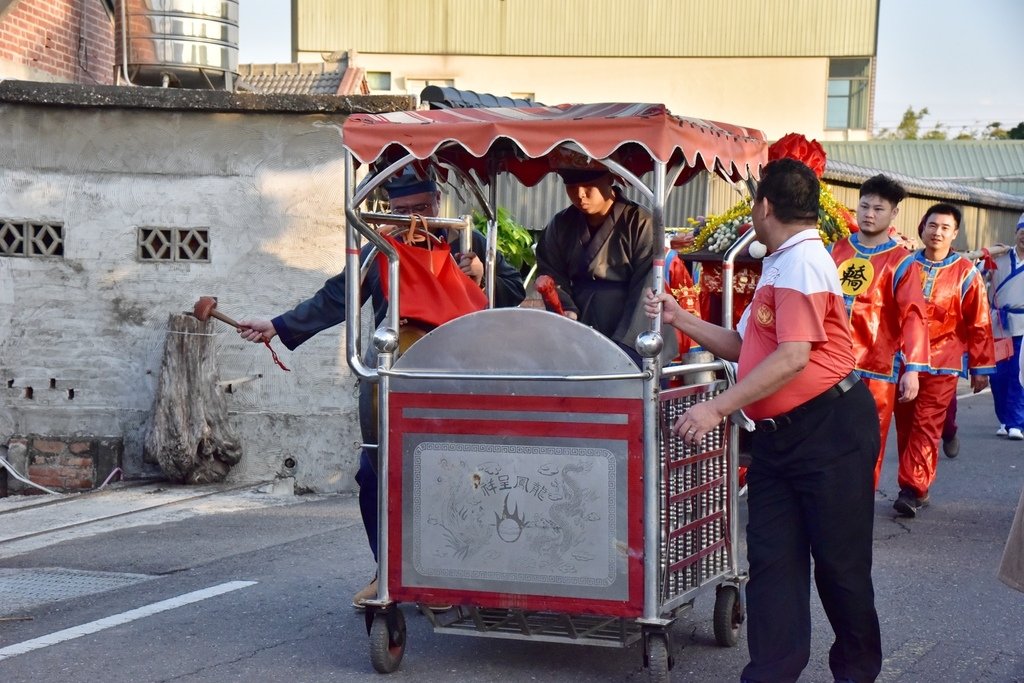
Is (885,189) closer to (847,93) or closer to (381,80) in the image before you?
(381,80)

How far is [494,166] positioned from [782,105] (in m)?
36.2

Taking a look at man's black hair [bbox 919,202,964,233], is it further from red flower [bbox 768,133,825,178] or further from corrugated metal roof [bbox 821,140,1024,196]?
corrugated metal roof [bbox 821,140,1024,196]

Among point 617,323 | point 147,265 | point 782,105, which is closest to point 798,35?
point 782,105

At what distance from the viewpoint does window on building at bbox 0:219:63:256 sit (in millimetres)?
9117

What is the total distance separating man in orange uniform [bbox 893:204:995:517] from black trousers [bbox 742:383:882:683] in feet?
12.7

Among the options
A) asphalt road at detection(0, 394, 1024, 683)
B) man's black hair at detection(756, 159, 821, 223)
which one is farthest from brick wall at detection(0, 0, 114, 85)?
man's black hair at detection(756, 159, 821, 223)

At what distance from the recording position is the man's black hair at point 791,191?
4.41 meters

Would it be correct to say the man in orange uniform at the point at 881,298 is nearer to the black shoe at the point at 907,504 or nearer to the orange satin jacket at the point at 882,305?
the orange satin jacket at the point at 882,305

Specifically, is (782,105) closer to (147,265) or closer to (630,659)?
(147,265)

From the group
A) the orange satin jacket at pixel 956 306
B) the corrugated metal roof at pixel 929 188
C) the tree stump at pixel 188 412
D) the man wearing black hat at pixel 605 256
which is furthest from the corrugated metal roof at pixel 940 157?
the man wearing black hat at pixel 605 256

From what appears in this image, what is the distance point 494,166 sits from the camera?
6285mm

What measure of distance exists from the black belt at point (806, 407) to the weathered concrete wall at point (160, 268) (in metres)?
5.04

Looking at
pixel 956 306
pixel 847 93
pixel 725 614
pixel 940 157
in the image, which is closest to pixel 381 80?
pixel 847 93

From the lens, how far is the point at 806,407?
4.38 m
